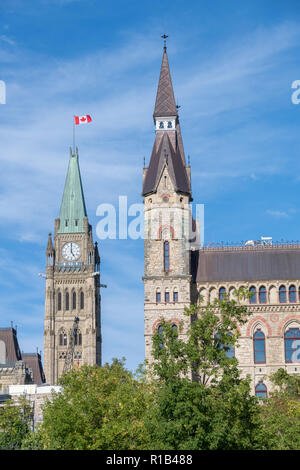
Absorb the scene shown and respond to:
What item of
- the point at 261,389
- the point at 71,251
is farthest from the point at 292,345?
the point at 71,251

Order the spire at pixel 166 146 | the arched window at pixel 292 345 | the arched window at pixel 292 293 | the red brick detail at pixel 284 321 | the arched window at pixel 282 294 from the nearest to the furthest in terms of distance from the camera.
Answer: the arched window at pixel 292 345
the red brick detail at pixel 284 321
the arched window at pixel 282 294
the arched window at pixel 292 293
the spire at pixel 166 146

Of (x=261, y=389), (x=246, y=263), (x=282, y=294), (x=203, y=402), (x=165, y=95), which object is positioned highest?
(x=165, y=95)

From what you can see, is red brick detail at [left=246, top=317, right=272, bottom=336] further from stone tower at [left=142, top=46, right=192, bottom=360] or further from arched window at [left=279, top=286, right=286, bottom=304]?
stone tower at [left=142, top=46, right=192, bottom=360]

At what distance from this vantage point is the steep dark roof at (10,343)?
144m

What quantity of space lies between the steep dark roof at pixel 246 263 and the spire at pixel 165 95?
1417cm

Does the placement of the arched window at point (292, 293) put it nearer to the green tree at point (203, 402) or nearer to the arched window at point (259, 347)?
the arched window at point (259, 347)

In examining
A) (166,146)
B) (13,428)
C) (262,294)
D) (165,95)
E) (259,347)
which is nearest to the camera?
(13,428)

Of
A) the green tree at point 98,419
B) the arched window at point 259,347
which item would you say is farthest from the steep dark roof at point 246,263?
the green tree at point 98,419

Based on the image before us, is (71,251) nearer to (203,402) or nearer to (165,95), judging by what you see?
(165,95)

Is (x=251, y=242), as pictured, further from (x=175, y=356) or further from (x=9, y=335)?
(x=9, y=335)

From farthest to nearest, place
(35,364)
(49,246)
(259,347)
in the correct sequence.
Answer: (49,246) → (35,364) → (259,347)

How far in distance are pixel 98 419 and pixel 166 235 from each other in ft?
111

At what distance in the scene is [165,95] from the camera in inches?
3797
